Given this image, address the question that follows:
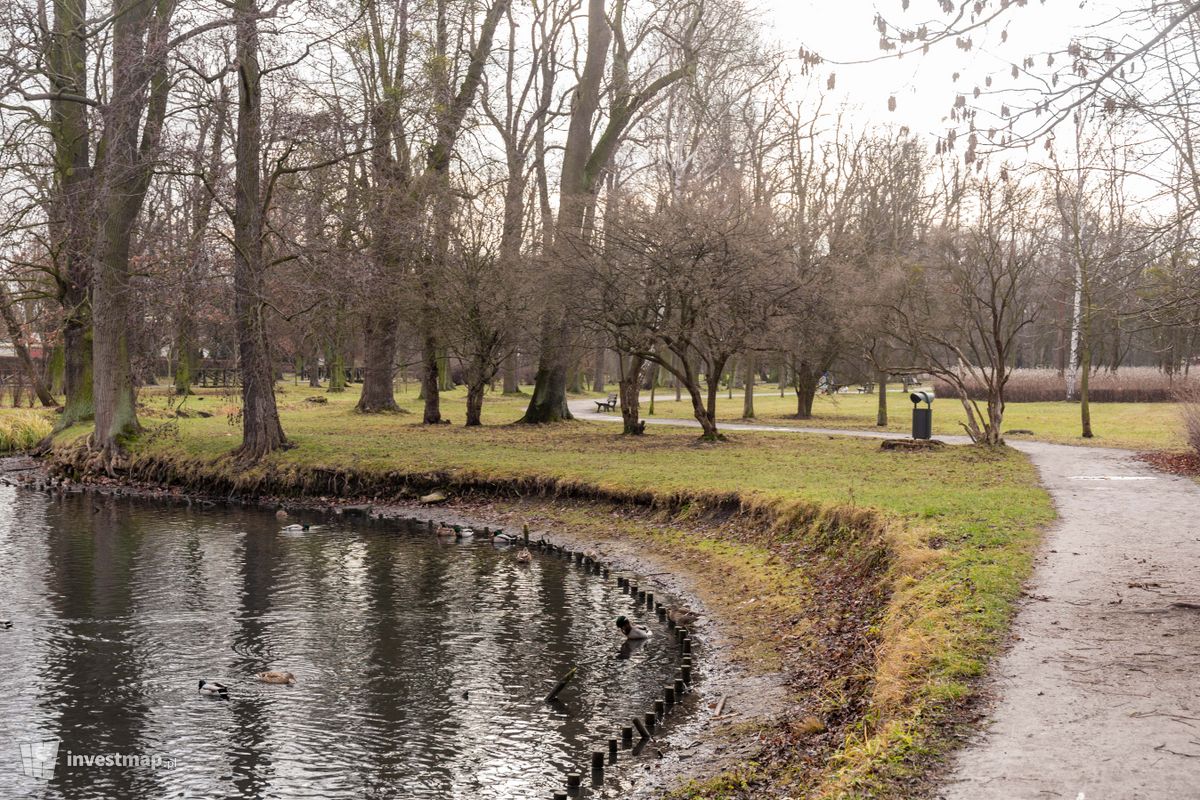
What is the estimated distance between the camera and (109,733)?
870 cm

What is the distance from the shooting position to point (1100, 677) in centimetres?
745

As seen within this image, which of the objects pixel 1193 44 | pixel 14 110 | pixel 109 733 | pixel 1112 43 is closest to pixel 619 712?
pixel 109 733

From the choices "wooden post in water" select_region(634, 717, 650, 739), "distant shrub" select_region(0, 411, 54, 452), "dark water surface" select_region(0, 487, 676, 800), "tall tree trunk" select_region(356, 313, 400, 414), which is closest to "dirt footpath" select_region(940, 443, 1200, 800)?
"wooden post in water" select_region(634, 717, 650, 739)

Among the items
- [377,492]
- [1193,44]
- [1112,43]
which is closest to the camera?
[1112,43]

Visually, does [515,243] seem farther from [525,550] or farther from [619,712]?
[619,712]

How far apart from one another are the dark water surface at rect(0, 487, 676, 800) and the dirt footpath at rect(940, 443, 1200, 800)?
3.27m

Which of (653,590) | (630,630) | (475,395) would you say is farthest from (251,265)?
(630,630)

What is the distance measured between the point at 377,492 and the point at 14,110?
13.2 metres

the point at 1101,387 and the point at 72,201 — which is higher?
the point at 72,201

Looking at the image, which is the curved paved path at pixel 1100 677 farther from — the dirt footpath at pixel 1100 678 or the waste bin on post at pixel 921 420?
the waste bin on post at pixel 921 420

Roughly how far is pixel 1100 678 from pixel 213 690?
7.46m

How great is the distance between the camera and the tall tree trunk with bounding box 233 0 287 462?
21406 millimetres

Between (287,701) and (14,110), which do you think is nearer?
(287,701)

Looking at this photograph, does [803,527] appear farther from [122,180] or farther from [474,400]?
[474,400]
